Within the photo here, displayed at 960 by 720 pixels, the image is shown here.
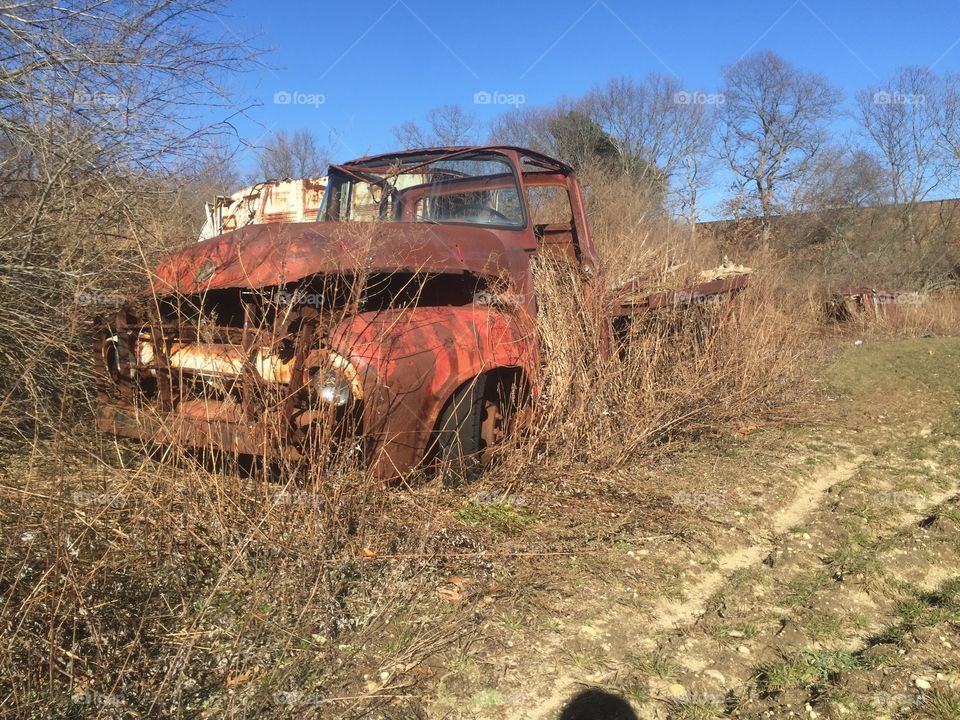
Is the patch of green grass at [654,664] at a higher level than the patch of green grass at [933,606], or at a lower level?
lower

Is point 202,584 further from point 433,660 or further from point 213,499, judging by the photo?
point 433,660

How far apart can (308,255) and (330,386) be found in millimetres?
777

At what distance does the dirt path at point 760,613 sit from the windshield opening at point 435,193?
7.63 feet

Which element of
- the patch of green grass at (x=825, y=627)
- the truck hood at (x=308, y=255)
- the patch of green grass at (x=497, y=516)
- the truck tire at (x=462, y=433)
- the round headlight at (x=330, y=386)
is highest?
the truck hood at (x=308, y=255)

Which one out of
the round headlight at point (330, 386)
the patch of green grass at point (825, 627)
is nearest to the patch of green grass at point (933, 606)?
the patch of green grass at point (825, 627)

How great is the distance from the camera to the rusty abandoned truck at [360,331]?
11.0 feet

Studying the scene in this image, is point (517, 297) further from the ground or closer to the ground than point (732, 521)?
further from the ground

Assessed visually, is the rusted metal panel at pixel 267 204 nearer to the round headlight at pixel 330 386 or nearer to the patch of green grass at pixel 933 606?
the round headlight at pixel 330 386

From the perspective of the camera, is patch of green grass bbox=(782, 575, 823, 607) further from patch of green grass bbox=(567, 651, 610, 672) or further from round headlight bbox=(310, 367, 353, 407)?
round headlight bbox=(310, 367, 353, 407)

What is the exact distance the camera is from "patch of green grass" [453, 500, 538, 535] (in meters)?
3.86

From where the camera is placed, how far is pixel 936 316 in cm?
1429

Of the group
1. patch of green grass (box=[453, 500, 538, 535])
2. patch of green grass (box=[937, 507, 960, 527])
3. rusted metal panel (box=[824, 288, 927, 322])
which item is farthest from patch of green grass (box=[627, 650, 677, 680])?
rusted metal panel (box=[824, 288, 927, 322])

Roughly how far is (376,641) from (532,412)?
6.40ft

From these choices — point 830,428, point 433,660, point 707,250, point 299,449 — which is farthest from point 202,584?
point 707,250
